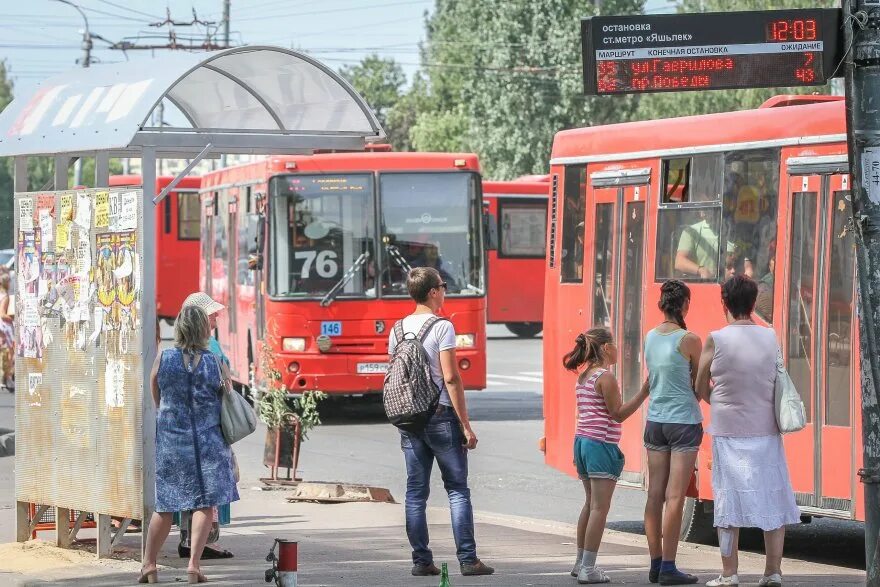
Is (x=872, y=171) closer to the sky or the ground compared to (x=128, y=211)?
closer to the sky

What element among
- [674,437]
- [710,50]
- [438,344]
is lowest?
[674,437]

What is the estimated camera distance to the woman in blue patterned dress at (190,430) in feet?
28.8

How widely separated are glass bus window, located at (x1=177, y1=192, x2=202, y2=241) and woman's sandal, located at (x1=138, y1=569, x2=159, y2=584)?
31163 millimetres

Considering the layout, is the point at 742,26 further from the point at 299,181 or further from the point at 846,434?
the point at 299,181

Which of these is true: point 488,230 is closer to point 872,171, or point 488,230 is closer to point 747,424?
point 747,424

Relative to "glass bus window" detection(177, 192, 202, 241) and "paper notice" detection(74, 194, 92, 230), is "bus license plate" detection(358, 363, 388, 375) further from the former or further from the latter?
"glass bus window" detection(177, 192, 202, 241)

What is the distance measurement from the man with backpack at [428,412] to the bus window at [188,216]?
→ 30986 millimetres

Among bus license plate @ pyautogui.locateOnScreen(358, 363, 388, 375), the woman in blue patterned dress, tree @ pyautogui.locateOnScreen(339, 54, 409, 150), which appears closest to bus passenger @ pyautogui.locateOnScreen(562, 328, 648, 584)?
the woman in blue patterned dress

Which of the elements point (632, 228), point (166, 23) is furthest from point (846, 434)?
point (166, 23)

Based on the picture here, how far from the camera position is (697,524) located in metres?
11.3

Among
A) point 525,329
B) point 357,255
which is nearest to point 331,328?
point 357,255

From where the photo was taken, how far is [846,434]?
977 cm

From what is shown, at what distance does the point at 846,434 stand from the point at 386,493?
442 centimetres

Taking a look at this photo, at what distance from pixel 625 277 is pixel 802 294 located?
1.84 meters
